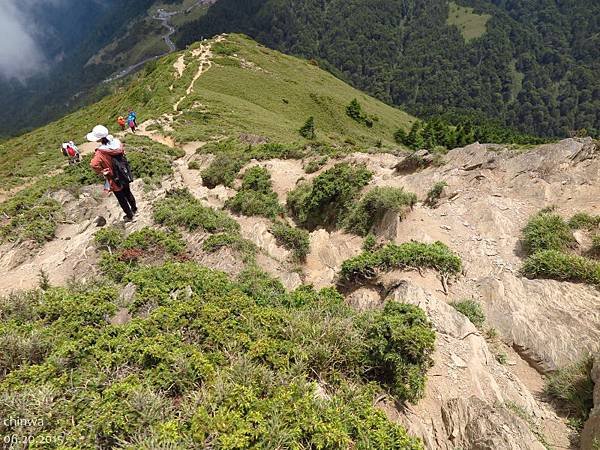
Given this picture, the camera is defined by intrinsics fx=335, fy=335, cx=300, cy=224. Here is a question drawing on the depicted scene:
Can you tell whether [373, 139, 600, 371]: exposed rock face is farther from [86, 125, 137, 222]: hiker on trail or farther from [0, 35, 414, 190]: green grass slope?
[0, 35, 414, 190]: green grass slope

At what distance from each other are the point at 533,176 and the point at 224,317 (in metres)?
12.8

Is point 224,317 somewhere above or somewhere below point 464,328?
above

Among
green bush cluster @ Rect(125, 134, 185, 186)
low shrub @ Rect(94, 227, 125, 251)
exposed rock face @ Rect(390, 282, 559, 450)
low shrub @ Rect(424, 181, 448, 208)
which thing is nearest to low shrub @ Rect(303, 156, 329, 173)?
low shrub @ Rect(424, 181, 448, 208)

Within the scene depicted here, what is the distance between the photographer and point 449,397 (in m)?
5.73

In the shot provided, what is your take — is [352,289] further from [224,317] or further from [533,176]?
[533,176]

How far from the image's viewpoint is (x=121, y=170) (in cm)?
1043

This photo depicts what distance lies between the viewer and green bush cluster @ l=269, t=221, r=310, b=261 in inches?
497

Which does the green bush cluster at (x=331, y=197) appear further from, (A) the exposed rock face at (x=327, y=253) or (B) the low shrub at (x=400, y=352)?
(B) the low shrub at (x=400, y=352)

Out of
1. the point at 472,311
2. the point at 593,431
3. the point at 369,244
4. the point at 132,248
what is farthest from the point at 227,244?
the point at 593,431

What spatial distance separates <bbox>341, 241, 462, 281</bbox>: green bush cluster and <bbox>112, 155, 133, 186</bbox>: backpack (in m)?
7.43

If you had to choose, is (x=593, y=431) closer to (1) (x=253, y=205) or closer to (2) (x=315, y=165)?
(1) (x=253, y=205)

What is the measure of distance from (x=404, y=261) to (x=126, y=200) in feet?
32.6

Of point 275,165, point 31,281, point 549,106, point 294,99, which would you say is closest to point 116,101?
point 294,99

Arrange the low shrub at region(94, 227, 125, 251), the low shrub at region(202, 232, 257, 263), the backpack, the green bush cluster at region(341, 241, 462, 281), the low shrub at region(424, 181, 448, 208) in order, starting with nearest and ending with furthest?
the green bush cluster at region(341, 241, 462, 281) → the backpack → the low shrub at region(202, 232, 257, 263) → the low shrub at region(94, 227, 125, 251) → the low shrub at region(424, 181, 448, 208)
